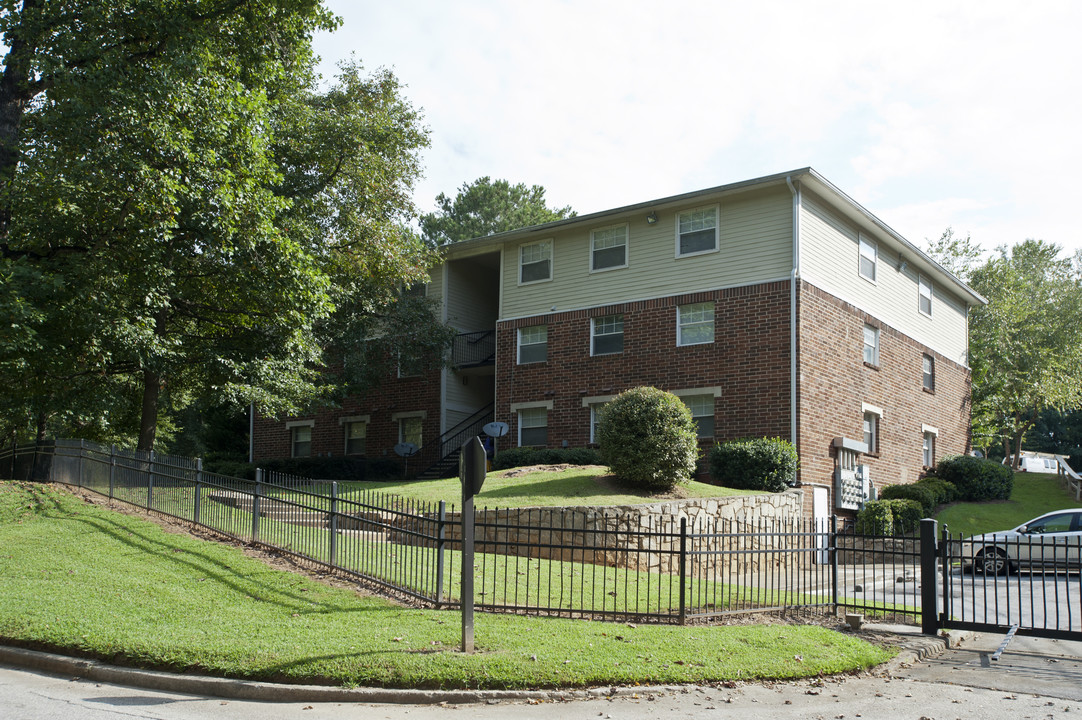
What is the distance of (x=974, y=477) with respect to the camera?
26.4m

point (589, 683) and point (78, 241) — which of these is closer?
point (589, 683)

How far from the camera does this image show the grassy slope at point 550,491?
15.4 m

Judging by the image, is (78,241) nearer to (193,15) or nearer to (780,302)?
(193,15)

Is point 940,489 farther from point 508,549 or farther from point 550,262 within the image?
point 508,549

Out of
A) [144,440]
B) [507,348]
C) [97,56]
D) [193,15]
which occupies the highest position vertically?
[193,15]

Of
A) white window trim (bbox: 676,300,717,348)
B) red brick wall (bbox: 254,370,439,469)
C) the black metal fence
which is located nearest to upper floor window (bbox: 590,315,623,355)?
white window trim (bbox: 676,300,717,348)

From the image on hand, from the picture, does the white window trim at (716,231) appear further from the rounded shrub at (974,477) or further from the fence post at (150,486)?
the fence post at (150,486)

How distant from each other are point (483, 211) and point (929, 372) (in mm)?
31316

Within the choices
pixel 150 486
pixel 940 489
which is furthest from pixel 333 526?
pixel 940 489

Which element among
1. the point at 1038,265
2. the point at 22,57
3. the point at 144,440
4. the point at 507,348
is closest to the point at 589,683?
the point at 144,440

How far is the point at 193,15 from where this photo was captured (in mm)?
17688

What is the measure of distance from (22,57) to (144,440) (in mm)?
8334

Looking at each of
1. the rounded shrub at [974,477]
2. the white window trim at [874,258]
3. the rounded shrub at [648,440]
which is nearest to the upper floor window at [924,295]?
the white window trim at [874,258]

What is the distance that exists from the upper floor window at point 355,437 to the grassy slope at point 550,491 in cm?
1136
